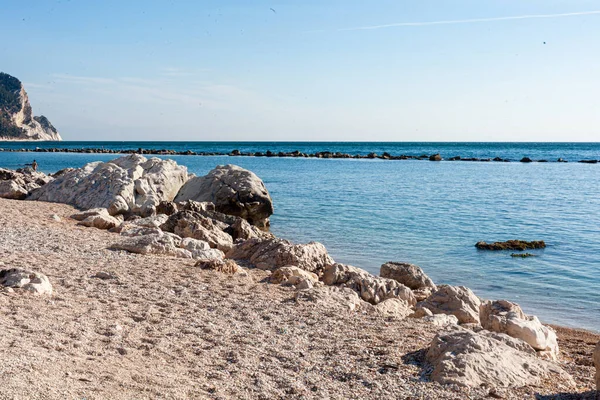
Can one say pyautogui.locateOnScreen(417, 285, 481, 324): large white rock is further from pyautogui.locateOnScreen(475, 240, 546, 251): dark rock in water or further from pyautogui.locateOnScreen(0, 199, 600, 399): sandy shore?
pyautogui.locateOnScreen(475, 240, 546, 251): dark rock in water

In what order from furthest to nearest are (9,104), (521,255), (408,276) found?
→ 1. (9,104)
2. (521,255)
3. (408,276)

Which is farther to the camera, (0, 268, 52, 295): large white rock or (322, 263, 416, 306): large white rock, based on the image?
(322, 263, 416, 306): large white rock

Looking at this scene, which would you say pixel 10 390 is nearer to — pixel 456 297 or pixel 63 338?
pixel 63 338

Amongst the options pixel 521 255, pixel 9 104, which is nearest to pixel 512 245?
pixel 521 255

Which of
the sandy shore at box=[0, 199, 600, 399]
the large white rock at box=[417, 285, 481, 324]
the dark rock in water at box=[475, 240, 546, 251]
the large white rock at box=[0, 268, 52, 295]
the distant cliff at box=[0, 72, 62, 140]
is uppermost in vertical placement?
the distant cliff at box=[0, 72, 62, 140]

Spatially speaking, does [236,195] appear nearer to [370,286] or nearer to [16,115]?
[370,286]

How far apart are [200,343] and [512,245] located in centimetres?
1117

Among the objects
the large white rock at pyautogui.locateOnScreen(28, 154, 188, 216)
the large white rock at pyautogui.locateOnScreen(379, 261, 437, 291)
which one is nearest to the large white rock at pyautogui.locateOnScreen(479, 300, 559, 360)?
the large white rock at pyautogui.locateOnScreen(379, 261, 437, 291)

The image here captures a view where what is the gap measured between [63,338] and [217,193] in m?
12.8

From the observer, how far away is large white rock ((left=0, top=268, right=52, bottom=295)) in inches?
285

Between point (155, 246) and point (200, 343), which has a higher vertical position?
point (155, 246)

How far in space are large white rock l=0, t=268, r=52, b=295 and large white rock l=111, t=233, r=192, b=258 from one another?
327cm

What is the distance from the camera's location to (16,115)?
15525cm

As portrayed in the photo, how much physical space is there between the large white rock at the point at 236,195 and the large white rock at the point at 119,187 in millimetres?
1003
